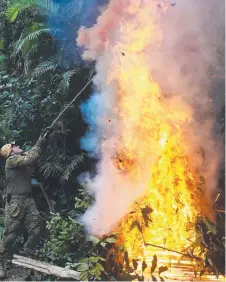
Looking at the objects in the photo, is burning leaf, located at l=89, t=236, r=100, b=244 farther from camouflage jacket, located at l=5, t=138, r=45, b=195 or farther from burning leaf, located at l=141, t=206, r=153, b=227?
camouflage jacket, located at l=5, t=138, r=45, b=195

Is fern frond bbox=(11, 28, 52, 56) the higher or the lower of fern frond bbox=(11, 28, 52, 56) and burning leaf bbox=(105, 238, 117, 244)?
the higher

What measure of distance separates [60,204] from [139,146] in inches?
102

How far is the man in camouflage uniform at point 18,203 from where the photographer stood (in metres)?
7.03

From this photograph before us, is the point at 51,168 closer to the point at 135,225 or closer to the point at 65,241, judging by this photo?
the point at 65,241

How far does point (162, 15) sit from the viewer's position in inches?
316

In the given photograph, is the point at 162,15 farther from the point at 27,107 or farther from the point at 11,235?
the point at 11,235

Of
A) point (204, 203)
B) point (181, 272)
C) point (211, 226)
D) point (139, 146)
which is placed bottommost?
point (181, 272)

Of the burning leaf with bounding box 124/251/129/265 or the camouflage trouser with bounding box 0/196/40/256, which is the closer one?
the burning leaf with bounding box 124/251/129/265

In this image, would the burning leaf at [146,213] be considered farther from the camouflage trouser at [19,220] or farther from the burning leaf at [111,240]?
the camouflage trouser at [19,220]

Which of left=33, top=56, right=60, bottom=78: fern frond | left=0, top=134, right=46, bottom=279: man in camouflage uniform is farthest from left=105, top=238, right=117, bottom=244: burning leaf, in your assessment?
left=33, top=56, right=60, bottom=78: fern frond

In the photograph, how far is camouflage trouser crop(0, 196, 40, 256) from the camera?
7.04m

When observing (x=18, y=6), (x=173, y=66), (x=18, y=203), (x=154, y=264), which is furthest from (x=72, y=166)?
(x=18, y=6)

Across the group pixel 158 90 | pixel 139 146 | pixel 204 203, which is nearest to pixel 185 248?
pixel 204 203

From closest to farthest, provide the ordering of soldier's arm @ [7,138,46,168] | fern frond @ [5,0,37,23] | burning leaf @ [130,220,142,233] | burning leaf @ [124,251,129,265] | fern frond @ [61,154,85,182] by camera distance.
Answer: burning leaf @ [124,251,129,265]
burning leaf @ [130,220,142,233]
soldier's arm @ [7,138,46,168]
fern frond @ [61,154,85,182]
fern frond @ [5,0,37,23]
